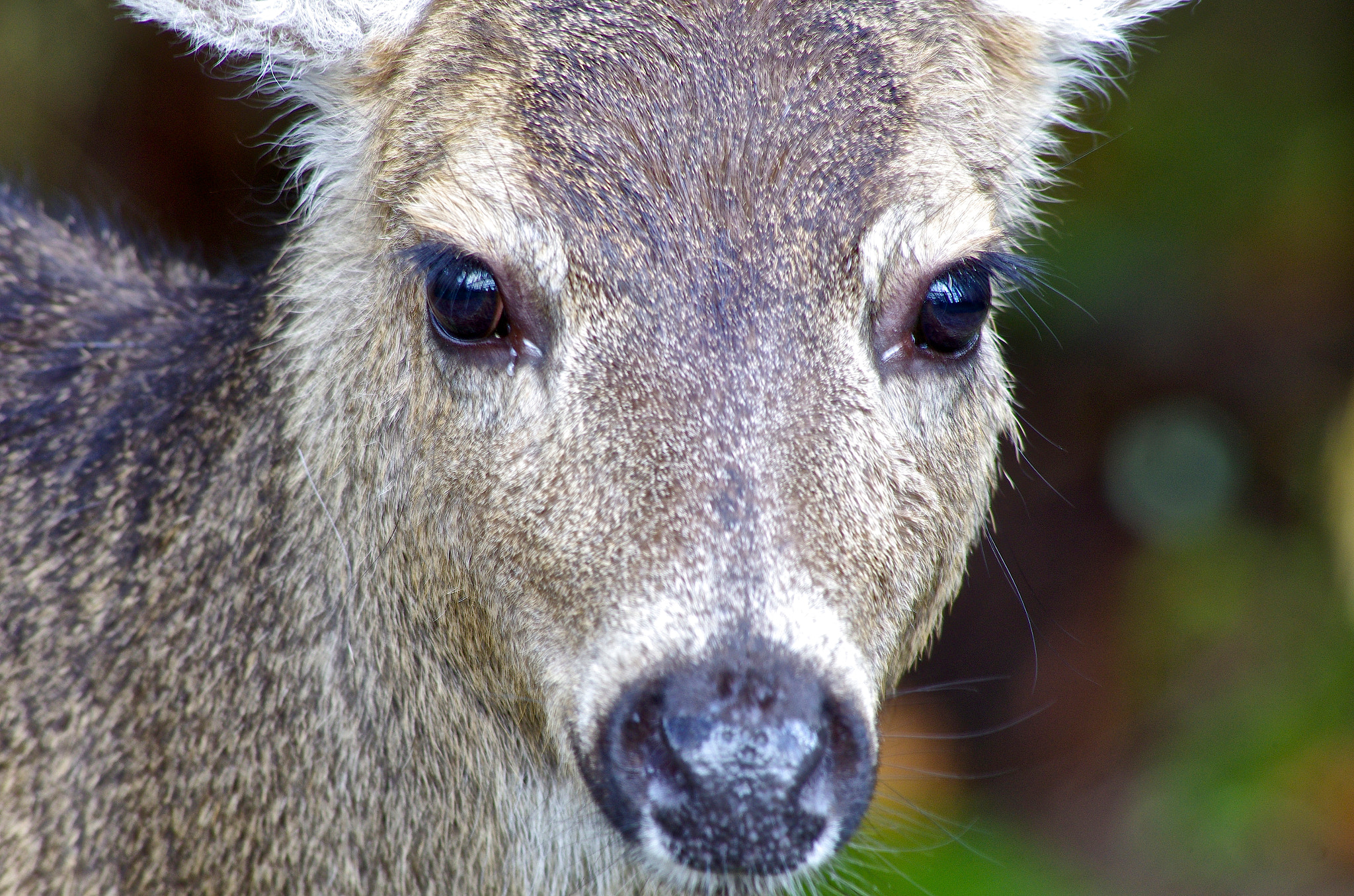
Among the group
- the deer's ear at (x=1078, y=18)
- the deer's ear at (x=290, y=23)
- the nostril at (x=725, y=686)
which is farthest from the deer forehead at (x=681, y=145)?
the nostril at (x=725, y=686)

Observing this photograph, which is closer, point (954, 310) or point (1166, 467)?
point (954, 310)

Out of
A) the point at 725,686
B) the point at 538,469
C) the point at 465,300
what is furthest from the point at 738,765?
the point at 465,300

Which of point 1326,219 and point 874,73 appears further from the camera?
point 1326,219

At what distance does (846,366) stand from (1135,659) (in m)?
6.80

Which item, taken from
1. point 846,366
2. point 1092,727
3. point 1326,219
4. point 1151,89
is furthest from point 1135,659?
point 846,366

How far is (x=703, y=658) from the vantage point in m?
3.10

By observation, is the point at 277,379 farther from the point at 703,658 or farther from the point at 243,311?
the point at 703,658

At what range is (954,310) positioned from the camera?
156 inches

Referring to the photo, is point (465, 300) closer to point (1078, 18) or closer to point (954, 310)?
point (954, 310)

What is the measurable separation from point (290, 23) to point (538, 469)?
1716 mm

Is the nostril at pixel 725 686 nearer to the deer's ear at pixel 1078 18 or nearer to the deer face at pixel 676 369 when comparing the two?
the deer face at pixel 676 369

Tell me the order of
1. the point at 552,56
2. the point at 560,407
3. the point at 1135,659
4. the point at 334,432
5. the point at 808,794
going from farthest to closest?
the point at 1135,659 → the point at 334,432 → the point at 552,56 → the point at 560,407 → the point at 808,794

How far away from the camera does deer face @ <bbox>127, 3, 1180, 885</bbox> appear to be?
3.17m

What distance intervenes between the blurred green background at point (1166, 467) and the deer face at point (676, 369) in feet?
17.2
